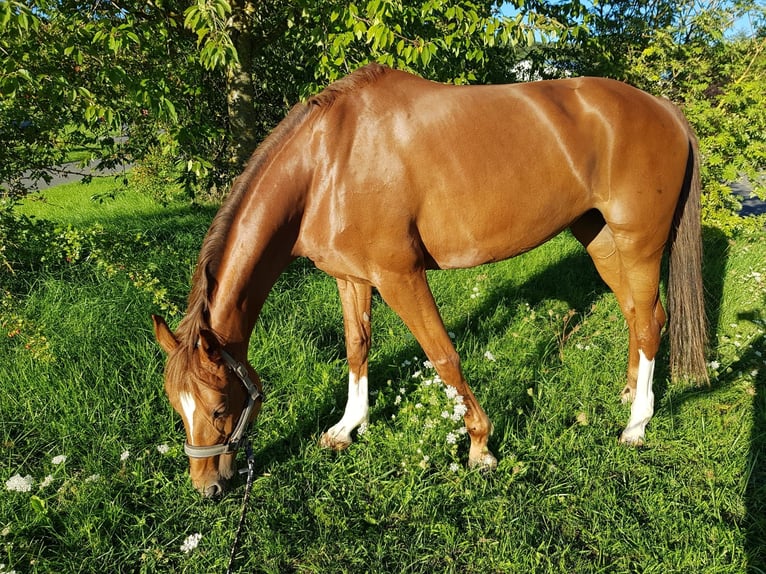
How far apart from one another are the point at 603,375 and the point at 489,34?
2.51 metres

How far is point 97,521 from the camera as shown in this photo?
2.21 meters

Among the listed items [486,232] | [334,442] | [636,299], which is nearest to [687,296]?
[636,299]

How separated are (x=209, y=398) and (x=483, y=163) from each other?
5.65ft

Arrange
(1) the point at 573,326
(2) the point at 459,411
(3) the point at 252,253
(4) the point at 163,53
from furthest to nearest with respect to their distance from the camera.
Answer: (1) the point at 573,326, (4) the point at 163,53, (2) the point at 459,411, (3) the point at 252,253

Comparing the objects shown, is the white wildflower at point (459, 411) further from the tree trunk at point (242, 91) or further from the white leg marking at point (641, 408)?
the tree trunk at point (242, 91)

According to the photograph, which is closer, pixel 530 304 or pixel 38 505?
pixel 38 505

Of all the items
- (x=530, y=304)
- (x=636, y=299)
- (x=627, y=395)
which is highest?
(x=636, y=299)

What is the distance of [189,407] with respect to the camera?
1887 millimetres

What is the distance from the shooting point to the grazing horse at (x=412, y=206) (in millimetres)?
2020

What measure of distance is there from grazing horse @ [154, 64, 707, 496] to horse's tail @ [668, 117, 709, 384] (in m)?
0.17

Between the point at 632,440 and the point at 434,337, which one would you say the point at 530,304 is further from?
the point at 434,337

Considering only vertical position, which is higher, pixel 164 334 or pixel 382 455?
pixel 164 334

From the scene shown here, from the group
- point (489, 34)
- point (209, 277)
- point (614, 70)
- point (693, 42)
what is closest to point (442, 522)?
point (209, 277)

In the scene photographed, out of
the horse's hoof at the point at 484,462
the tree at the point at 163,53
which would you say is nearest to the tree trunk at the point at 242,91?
the tree at the point at 163,53
